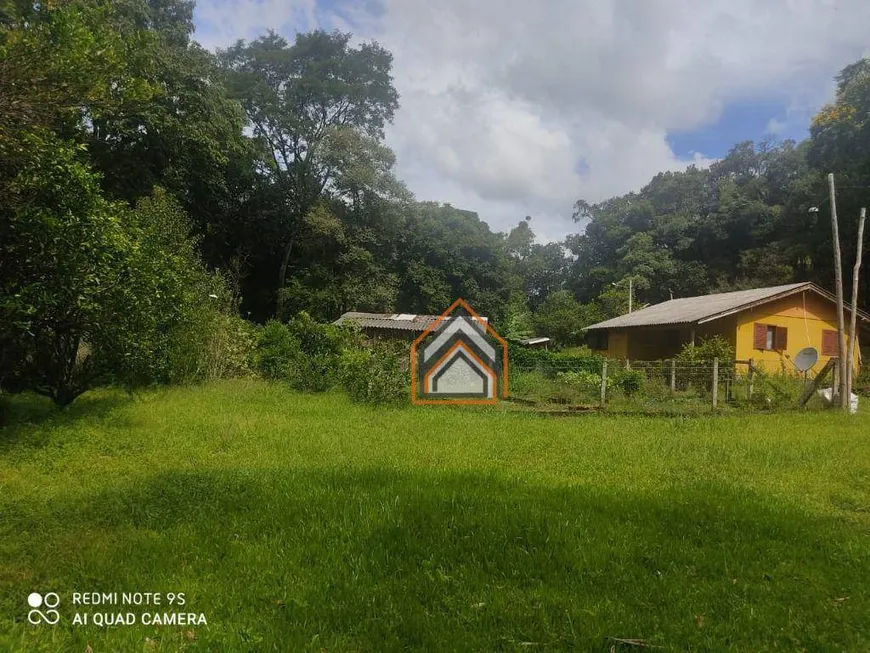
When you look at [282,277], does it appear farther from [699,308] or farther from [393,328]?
[699,308]

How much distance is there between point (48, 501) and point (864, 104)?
29.3m

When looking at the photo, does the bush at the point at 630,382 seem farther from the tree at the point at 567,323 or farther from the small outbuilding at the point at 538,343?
the tree at the point at 567,323

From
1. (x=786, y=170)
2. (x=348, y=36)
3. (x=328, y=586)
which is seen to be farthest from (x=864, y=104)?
(x=328, y=586)

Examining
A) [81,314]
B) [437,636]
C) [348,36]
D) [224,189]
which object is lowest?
[437,636]

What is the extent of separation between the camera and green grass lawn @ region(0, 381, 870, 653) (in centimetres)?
284

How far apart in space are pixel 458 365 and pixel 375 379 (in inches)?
162

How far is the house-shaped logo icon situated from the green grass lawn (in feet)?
20.0

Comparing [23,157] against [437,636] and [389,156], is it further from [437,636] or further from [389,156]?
[389,156]

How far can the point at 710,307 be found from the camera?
58.9ft

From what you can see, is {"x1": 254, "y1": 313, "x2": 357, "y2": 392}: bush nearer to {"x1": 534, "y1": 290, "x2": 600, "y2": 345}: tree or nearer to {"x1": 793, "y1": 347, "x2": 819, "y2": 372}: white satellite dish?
{"x1": 793, "y1": 347, "x2": 819, "y2": 372}: white satellite dish

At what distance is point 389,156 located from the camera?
2592 cm

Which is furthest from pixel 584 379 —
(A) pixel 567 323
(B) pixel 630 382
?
(A) pixel 567 323

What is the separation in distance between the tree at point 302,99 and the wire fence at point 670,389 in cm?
1740

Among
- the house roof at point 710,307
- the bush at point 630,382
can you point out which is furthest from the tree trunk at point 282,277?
the bush at point 630,382
